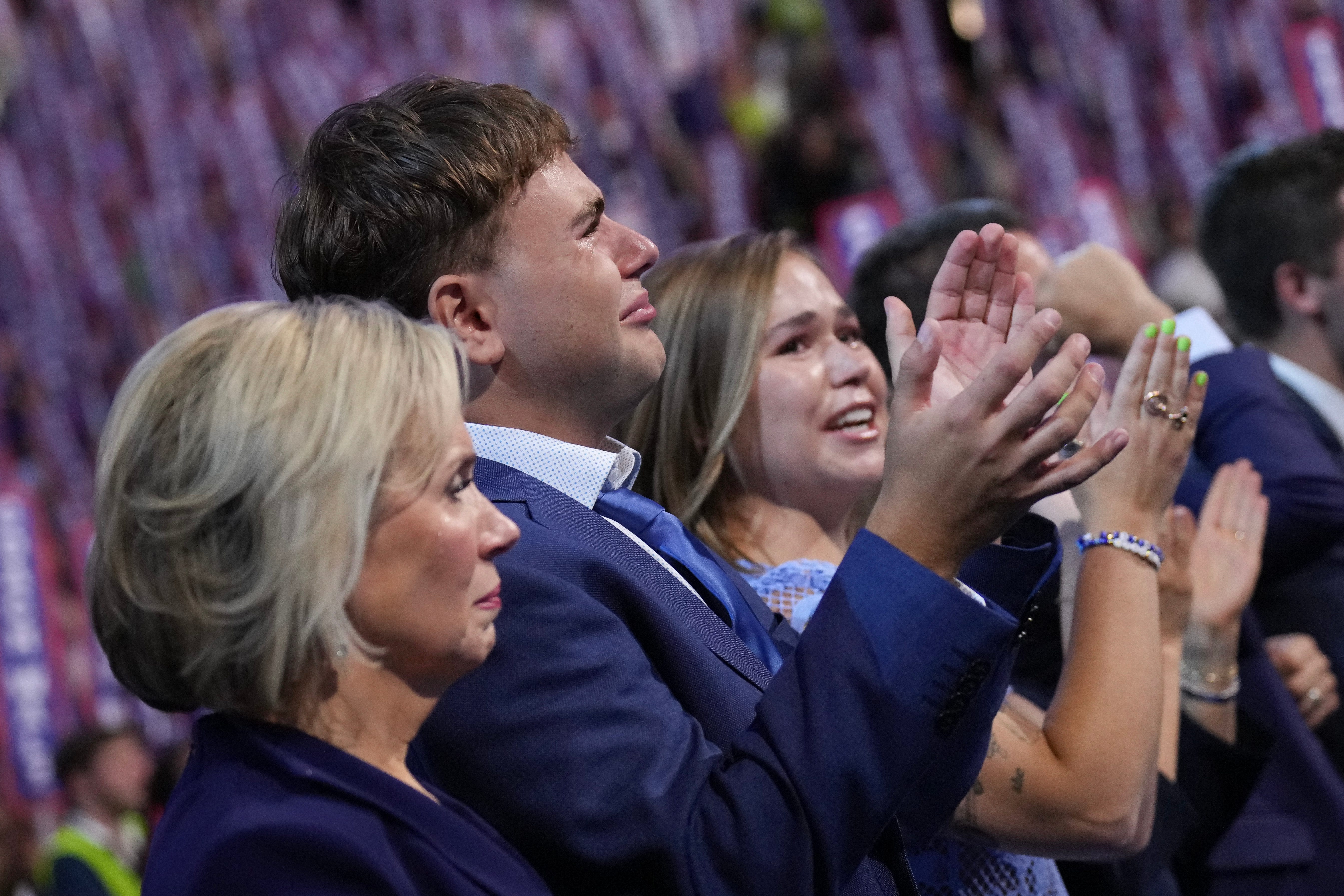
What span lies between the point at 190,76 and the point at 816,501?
996cm

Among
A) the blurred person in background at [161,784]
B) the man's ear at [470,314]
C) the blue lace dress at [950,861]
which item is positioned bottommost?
the blurred person in background at [161,784]

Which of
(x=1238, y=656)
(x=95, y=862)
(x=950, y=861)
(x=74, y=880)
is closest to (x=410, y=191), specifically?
(x=950, y=861)

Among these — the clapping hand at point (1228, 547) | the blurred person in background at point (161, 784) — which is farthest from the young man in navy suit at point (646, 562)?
the blurred person in background at point (161, 784)

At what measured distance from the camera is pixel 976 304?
1.59 metres

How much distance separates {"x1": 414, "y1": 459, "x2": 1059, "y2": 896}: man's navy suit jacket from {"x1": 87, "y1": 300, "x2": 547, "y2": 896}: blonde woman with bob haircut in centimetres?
8

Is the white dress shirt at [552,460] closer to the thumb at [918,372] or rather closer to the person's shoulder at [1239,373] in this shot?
the thumb at [918,372]

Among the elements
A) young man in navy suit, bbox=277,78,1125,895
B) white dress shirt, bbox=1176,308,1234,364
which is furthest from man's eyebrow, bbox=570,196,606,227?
white dress shirt, bbox=1176,308,1234,364

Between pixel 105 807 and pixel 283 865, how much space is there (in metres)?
5.25

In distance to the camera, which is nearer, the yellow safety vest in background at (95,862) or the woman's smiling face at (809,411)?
the woman's smiling face at (809,411)

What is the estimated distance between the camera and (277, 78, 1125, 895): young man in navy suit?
1265mm

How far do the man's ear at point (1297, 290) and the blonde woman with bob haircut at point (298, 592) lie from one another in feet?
7.58

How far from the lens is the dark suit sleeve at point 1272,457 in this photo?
253 centimetres

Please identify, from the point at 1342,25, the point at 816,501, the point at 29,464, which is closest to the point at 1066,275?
the point at 816,501

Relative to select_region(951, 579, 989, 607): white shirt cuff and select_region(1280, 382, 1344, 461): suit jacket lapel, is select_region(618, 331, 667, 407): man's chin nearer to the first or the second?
select_region(951, 579, 989, 607): white shirt cuff
